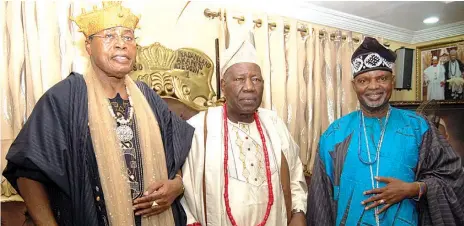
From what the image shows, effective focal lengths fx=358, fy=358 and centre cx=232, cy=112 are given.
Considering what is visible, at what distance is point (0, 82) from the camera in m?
2.25

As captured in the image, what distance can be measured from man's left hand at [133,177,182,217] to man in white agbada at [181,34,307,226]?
22cm

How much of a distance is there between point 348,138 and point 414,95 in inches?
145

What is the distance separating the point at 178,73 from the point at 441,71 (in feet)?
12.6

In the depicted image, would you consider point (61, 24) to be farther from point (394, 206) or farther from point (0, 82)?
point (394, 206)

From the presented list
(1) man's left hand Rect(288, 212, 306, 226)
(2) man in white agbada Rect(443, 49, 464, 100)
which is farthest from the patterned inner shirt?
(2) man in white agbada Rect(443, 49, 464, 100)

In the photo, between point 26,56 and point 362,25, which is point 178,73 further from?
point 362,25

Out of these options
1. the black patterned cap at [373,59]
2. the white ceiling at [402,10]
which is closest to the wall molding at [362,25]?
the white ceiling at [402,10]

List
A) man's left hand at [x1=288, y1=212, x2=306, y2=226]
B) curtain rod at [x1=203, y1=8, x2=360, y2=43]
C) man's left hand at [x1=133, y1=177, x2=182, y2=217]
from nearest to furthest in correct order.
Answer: man's left hand at [x1=133, y1=177, x2=182, y2=217] < man's left hand at [x1=288, y1=212, x2=306, y2=226] < curtain rod at [x1=203, y1=8, x2=360, y2=43]

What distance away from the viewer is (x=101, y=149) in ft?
5.21

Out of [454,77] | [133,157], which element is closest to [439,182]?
[133,157]

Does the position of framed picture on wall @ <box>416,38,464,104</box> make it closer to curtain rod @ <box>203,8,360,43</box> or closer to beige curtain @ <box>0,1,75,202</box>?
curtain rod @ <box>203,8,360,43</box>

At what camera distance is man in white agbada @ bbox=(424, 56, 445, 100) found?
4846 mm

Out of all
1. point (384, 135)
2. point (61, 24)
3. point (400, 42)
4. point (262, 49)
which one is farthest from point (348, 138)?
point (400, 42)

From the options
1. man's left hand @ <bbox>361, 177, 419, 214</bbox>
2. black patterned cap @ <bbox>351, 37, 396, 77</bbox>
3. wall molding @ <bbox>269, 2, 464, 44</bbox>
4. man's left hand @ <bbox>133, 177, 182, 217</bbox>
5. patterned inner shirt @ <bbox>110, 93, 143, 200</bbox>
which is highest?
wall molding @ <bbox>269, 2, 464, 44</bbox>
